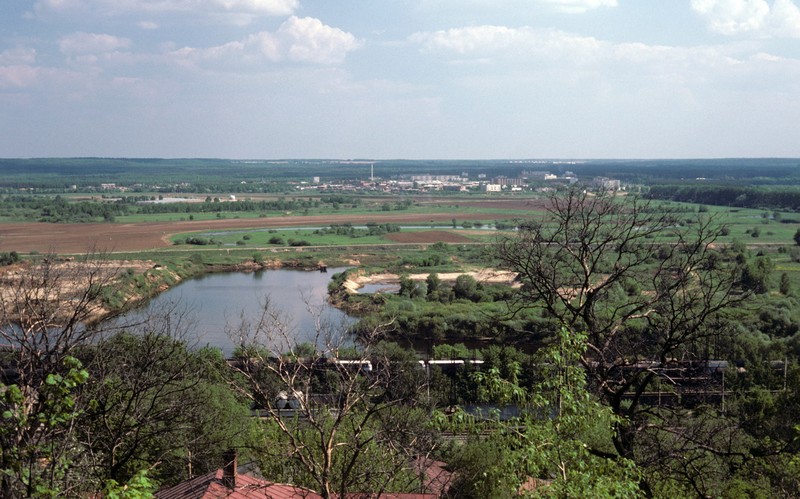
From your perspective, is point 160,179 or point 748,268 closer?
point 748,268

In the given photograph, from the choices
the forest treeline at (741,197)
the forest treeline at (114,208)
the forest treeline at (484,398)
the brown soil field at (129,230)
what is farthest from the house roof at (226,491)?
the forest treeline at (741,197)

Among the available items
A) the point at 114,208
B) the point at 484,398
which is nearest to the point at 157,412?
the point at 484,398

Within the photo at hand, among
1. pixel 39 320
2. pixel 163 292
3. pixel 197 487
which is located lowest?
pixel 163 292

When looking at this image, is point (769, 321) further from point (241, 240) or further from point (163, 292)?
point (241, 240)

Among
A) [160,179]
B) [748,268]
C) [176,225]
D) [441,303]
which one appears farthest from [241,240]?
[160,179]

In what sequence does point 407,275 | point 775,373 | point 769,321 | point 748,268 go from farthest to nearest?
point 407,275, point 748,268, point 769,321, point 775,373
